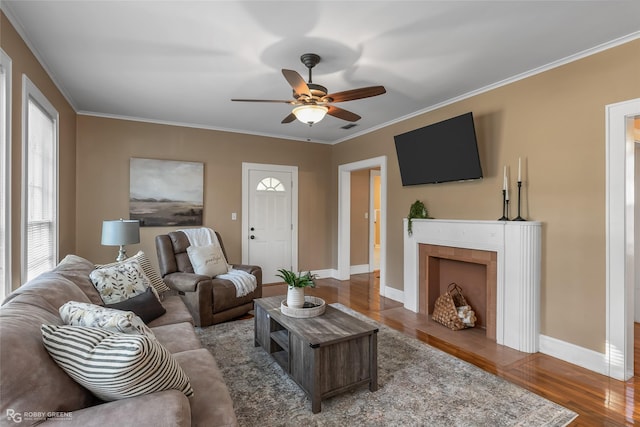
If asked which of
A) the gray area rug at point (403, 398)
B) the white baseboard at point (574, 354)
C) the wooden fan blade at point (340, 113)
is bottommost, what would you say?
the gray area rug at point (403, 398)

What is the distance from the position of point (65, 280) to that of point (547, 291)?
3.75 meters

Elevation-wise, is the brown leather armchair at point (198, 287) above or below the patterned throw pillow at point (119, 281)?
below

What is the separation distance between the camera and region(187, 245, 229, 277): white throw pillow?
389cm

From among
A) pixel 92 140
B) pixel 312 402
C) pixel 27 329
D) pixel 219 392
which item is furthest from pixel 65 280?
pixel 92 140

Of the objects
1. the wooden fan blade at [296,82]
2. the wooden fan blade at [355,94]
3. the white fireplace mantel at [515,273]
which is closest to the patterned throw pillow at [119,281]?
the wooden fan blade at [296,82]

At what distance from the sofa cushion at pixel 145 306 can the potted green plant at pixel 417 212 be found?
2.94 metres

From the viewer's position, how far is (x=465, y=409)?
81.7 inches

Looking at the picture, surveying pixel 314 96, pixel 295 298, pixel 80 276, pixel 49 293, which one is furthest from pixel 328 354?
pixel 314 96

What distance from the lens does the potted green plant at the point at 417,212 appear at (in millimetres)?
4098

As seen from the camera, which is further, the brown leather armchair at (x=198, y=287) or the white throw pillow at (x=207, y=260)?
the white throw pillow at (x=207, y=260)

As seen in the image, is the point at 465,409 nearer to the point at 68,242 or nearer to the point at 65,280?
the point at 65,280

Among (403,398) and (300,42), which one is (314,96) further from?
(403,398)

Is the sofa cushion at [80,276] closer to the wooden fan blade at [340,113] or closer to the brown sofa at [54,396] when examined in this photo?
the brown sofa at [54,396]

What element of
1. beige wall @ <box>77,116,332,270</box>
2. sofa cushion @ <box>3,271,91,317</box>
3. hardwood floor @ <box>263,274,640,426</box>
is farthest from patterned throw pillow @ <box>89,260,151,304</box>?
hardwood floor @ <box>263,274,640,426</box>
